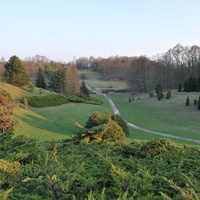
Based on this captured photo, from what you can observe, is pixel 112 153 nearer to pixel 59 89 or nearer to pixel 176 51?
pixel 59 89

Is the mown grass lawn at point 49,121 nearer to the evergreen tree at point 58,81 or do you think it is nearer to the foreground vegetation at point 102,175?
the foreground vegetation at point 102,175

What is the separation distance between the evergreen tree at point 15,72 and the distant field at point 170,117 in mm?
17263

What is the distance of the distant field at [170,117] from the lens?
29.4 meters

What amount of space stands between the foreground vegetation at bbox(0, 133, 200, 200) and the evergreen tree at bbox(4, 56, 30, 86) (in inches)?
1478

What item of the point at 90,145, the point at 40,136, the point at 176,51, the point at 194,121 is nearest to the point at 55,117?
the point at 40,136

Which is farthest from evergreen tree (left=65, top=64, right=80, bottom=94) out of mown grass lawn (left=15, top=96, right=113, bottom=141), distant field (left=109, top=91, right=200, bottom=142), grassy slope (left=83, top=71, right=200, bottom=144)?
mown grass lawn (left=15, top=96, right=113, bottom=141)

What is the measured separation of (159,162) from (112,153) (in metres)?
1.71

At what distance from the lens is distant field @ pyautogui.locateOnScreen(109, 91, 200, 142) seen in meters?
29.4

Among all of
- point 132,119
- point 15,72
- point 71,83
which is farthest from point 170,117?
point 71,83

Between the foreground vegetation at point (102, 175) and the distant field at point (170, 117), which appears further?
the distant field at point (170, 117)

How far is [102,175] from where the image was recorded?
523cm

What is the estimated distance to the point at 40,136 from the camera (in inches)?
898

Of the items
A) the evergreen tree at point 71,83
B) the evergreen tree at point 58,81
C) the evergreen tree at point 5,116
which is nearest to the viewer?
the evergreen tree at point 5,116

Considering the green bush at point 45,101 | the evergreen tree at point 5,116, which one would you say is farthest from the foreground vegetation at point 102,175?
the green bush at point 45,101
